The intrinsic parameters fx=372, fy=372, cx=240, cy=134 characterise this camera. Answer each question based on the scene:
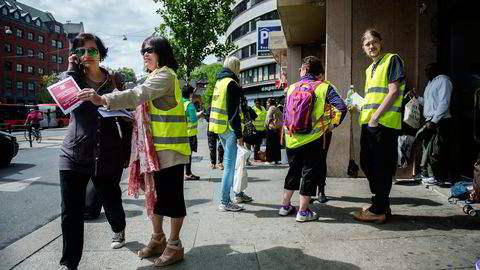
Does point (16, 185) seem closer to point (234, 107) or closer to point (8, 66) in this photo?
point (234, 107)

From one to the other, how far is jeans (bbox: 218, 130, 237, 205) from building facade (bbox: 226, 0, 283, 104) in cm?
3919

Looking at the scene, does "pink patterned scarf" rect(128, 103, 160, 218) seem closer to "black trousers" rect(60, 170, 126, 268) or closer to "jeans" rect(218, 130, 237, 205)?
"black trousers" rect(60, 170, 126, 268)

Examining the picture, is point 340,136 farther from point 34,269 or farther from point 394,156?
point 34,269

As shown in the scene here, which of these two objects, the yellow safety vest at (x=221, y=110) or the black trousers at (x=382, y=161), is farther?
the yellow safety vest at (x=221, y=110)

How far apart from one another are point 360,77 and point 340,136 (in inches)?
44.2

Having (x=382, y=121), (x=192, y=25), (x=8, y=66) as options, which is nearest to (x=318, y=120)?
(x=382, y=121)

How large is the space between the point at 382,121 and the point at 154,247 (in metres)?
2.65

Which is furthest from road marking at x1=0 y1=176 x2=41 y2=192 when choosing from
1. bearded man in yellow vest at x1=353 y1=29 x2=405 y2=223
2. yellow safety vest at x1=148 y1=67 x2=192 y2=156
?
bearded man in yellow vest at x1=353 y1=29 x2=405 y2=223

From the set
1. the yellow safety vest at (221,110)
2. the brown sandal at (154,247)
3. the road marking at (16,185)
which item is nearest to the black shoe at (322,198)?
the yellow safety vest at (221,110)

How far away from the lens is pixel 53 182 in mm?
7840

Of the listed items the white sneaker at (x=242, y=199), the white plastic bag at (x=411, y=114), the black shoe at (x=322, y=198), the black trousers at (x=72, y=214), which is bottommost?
the white sneaker at (x=242, y=199)

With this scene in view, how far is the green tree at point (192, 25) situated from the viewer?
62.5 feet

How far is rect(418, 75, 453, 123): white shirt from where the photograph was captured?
5.48 m

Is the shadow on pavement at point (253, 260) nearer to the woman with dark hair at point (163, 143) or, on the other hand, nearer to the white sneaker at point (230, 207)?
the woman with dark hair at point (163, 143)
